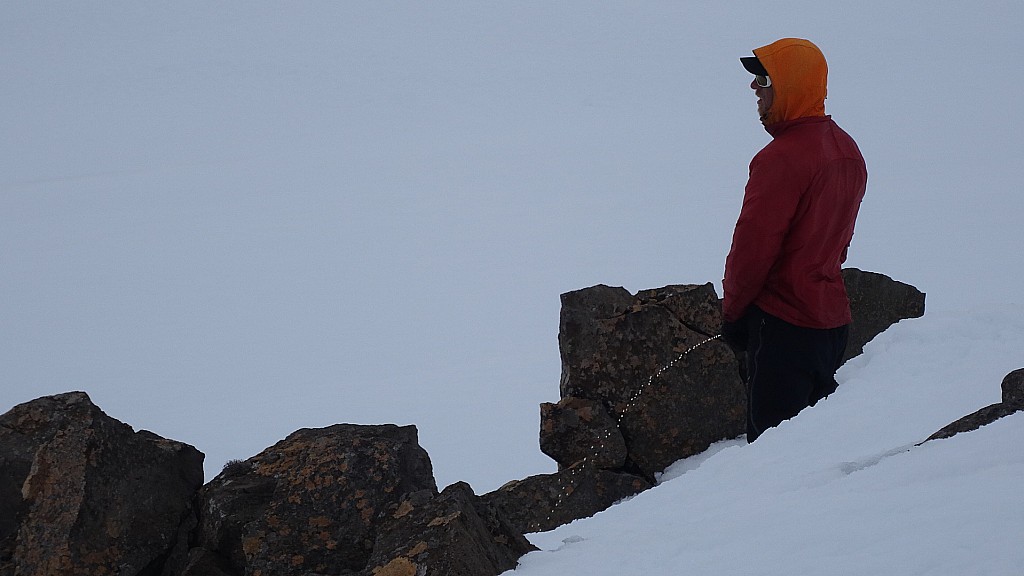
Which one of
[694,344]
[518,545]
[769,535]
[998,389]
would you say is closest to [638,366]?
[694,344]

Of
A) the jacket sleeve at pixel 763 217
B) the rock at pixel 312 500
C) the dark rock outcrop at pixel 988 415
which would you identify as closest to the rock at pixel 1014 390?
the dark rock outcrop at pixel 988 415

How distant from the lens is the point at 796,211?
4.47 metres

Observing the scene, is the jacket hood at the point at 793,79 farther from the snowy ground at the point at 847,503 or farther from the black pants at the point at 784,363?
the snowy ground at the point at 847,503

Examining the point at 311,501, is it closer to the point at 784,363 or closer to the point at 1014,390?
the point at 784,363

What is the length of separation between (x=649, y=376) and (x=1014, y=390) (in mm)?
2766

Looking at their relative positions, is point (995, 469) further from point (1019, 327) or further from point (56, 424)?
point (56, 424)

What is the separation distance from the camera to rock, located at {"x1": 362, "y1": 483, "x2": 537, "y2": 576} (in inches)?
136

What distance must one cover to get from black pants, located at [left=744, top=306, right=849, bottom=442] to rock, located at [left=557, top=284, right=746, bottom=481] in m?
1.74

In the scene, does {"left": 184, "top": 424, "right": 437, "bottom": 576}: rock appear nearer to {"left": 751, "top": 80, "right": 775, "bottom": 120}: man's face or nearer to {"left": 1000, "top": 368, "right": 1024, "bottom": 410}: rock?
{"left": 751, "top": 80, "right": 775, "bottom": 120}: man's face

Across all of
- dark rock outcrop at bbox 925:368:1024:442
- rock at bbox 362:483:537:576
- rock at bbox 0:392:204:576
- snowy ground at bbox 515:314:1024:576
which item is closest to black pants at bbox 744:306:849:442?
snowy ground at bbox 515:314:1024:576

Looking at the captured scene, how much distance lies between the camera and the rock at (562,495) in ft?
20.4

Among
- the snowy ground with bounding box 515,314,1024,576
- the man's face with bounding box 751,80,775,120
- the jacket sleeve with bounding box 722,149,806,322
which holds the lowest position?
the snowy ground with bounding box 515,314,1024,576

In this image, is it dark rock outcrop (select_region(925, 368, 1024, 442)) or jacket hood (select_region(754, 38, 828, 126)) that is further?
jacket hood (select_region(754, 38, 828, 126))

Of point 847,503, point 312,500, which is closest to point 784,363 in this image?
point 847,503
